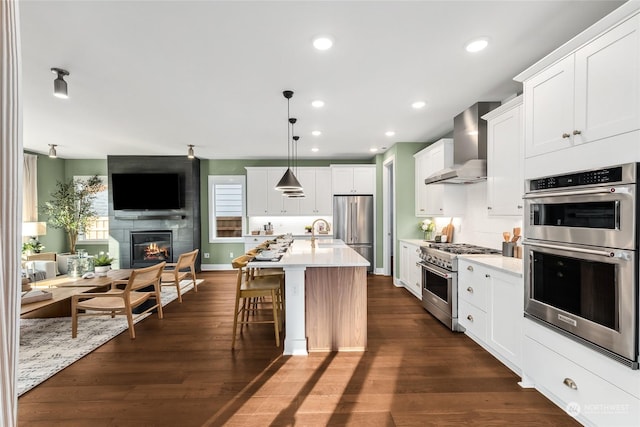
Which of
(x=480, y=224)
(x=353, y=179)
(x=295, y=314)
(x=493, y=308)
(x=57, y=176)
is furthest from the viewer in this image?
(x=57, y=176)

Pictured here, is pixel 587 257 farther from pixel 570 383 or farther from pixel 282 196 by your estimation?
pixel 282 196

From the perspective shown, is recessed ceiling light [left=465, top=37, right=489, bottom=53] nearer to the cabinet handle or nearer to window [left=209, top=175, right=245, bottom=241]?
the cabinet handle

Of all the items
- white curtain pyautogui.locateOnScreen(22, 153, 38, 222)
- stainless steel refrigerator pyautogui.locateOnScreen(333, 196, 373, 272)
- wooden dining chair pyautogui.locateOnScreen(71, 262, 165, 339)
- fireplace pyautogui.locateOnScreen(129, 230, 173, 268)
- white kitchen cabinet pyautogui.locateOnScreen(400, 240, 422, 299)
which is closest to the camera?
wooden dining chair pyautogui.locateOnScreen(71, 262, 165, 339)

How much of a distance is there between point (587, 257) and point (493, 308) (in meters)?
1.18

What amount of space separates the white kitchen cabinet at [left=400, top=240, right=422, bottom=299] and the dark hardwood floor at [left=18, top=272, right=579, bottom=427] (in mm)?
1264

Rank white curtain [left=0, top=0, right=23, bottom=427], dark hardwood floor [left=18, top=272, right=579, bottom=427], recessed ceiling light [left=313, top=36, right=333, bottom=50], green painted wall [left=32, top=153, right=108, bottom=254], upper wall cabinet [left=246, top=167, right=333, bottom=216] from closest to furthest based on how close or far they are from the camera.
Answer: white curtain [left=0, top=0, right=23, bottom=427] < dark hardwood floor [left=18, top=272, right=579, bottom=427] < recessed ceiling light [left=313, top=36, right=333, bottom=50] < green painted wall [left=32, top=153, right=108, bottom=254] < upper wall cabinet [left=246, top=167, right=333, bottom=216]

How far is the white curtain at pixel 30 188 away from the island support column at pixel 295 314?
6.39 m

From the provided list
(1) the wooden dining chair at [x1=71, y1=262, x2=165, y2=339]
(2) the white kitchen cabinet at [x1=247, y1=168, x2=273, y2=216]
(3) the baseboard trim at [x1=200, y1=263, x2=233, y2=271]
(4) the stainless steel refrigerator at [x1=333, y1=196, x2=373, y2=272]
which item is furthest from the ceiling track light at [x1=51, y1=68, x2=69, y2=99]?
(3) the baseboard trim at [x1=200, y1=263, x2=233, y2=271]

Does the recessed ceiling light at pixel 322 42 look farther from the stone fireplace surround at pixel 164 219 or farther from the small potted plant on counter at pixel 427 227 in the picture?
the stone fireplace surround at pixel 164 219

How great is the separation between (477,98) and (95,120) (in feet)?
16.4

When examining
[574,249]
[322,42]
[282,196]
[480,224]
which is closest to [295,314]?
[574,249]

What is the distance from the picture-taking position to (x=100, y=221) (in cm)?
740

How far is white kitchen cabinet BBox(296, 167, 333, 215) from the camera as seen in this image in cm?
712

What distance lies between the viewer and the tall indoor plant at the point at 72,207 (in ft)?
21.2
